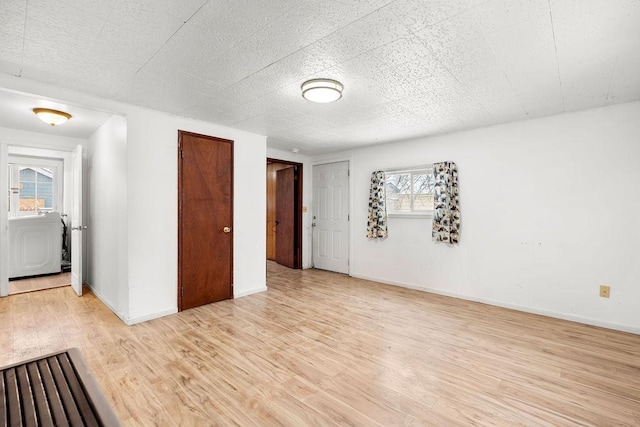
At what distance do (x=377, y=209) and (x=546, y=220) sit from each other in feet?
7.42

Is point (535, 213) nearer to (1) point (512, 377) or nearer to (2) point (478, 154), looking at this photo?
(2) point (478, 154)

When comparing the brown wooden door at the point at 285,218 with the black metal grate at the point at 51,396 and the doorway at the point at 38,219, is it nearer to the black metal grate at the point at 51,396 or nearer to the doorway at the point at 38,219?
the doorway at the point at 38,219

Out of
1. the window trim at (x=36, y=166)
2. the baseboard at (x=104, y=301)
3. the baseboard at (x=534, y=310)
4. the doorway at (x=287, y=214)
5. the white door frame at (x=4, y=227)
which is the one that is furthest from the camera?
the doorway at (x=287, y=214)

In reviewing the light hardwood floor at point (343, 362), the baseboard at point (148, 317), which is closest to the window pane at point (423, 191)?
the light hardwood floor at point (343, 362)

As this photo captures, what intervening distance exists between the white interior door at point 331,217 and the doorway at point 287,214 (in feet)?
1.17

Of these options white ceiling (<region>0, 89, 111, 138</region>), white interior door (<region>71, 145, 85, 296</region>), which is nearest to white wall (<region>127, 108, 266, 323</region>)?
white ceiling (<region>0, 89, 111, 138</region>)

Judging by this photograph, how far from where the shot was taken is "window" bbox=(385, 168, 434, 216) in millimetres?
4488

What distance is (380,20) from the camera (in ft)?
5.61

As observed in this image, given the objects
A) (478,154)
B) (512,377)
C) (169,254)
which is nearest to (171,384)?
(169,254)

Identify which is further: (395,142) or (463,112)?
(395,142)

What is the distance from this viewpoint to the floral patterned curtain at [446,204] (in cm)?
406

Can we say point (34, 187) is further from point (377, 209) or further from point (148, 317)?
point (377, 209)

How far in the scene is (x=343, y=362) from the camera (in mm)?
2350

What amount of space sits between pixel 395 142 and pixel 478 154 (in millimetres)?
1292
